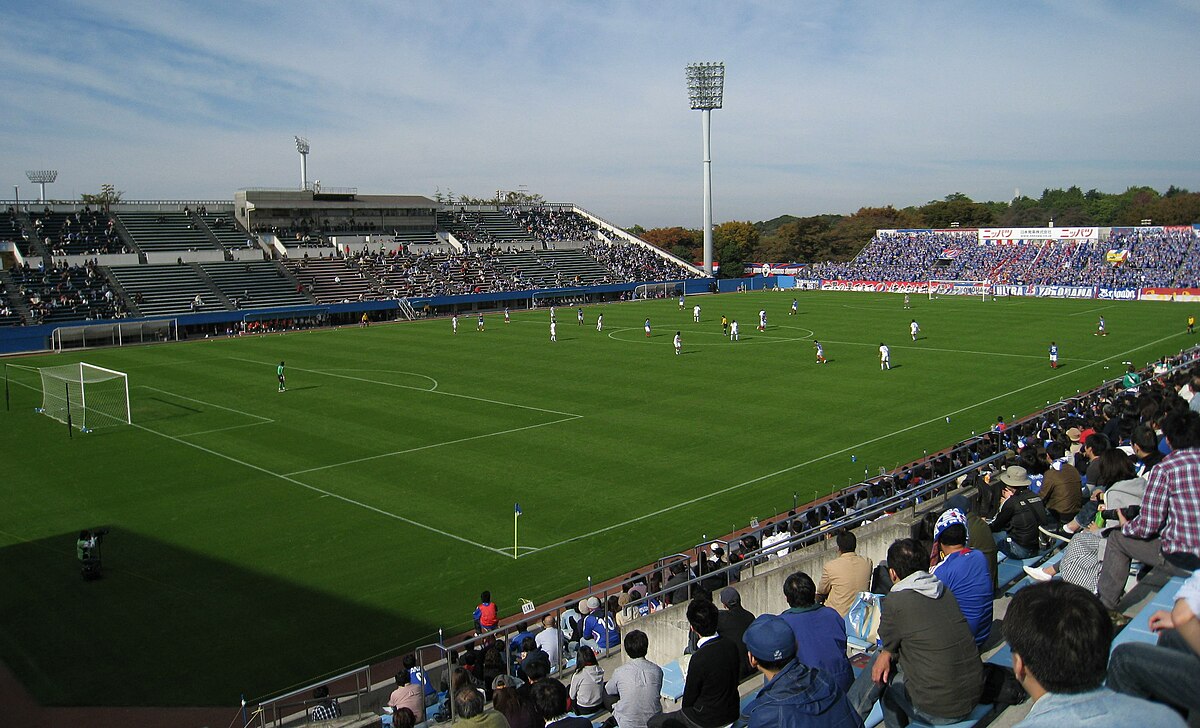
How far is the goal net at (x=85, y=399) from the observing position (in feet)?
106

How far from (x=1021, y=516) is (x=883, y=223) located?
478 ft

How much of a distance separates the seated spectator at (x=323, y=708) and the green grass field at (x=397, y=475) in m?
2.08

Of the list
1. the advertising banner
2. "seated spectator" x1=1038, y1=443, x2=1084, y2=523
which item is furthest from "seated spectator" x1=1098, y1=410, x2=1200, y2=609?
the advertising banner

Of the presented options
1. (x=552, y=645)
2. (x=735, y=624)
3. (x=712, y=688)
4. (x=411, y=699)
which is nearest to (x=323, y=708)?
(x=411, y=699)

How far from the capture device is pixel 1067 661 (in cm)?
333

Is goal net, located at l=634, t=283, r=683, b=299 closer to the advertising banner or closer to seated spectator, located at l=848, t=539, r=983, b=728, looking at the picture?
the advertising banner

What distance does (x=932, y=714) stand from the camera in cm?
599

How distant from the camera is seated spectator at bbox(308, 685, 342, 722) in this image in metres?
11.4

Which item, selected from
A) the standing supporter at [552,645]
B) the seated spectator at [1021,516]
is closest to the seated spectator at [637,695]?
the standing supporter at [552,645]

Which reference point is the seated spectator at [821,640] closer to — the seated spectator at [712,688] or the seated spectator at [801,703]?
the seated spectator at [712,688]

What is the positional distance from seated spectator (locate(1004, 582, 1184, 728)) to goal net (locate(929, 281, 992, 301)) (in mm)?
83302

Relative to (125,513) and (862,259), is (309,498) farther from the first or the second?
(862,259)

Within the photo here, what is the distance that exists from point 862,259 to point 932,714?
333ft

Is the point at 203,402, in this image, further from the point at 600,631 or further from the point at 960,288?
the point at 960,288
